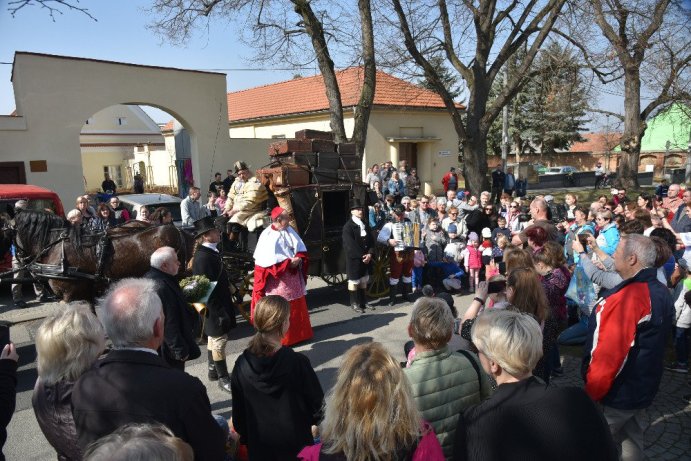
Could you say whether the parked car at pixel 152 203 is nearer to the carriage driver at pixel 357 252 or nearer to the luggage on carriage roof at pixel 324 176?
the luggage on carriage roof at pixel 324 176

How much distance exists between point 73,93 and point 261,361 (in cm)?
1334

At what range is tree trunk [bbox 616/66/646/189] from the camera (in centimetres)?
1919

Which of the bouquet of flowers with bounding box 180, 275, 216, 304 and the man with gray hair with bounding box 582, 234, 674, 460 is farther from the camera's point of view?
the bouquet of flowers with bounding box 180, 275, 216, 304

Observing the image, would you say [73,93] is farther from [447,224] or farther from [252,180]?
[447,224]

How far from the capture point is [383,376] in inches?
74.3

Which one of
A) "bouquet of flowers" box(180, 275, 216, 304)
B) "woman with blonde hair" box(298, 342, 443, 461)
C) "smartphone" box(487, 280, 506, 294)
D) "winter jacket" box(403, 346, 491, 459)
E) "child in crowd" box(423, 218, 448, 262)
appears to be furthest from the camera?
"child in crowd" box(423, 218, 448, 262)

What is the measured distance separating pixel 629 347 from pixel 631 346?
1.1 inches

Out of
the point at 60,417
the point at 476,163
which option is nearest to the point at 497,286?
the point at 60,417

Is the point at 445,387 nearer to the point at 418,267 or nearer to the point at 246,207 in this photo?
the point at 246,207

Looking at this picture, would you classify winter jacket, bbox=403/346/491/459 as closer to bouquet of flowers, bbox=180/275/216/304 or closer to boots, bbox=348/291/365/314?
bouquet of flowers, bbox=180/275/216/304

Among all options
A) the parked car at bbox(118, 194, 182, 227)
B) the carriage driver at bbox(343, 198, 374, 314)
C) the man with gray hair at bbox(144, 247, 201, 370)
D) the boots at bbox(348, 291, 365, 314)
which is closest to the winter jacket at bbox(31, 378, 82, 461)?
the man with gray hair at bbox(144, 247, 201, 370)

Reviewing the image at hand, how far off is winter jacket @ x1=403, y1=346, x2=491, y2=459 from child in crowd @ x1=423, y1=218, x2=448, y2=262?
6813mm

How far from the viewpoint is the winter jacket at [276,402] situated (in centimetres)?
264

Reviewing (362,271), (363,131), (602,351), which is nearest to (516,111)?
(363,131)
